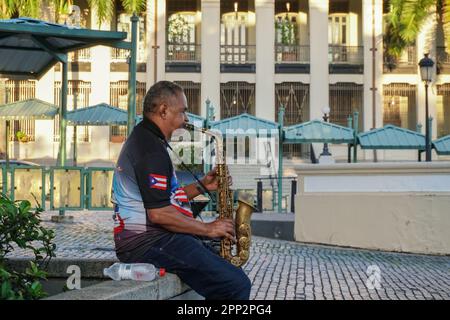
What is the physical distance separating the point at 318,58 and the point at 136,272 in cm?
3450

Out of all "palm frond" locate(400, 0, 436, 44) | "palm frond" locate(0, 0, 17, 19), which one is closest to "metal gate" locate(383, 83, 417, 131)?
"palm frond" locate(400, 0, 436, 44)

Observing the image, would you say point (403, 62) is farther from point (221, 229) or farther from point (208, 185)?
point (221, 229)

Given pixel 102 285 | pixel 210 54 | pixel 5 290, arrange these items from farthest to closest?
pixel 210 54, pixel 102 285, pixel 5 290

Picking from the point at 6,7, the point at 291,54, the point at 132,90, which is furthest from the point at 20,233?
the point at 291,54

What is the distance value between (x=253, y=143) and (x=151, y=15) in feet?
29.8

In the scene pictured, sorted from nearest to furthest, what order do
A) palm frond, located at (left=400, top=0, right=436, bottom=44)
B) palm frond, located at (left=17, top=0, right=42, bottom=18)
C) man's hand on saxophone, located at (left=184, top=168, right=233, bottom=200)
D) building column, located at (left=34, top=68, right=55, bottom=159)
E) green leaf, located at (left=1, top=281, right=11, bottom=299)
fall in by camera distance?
green leaf, located at (left=1, top=281, right=11, bottom=299) < man's hand on saxophone, located at (left=184, top=168, right=233, bottom=200) < palm frond, located at (left=400, top=0, right=436, bottom=44) < palm frond, located at (left=17, top=0, right=42, bottom=18) < building column, located at (left=34, top=68, right=55, bottom=159)

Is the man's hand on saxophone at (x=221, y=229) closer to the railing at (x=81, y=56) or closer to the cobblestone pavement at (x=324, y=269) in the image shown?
the cobblestone pavement at (x=324, y=269)

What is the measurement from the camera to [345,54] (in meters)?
38.7

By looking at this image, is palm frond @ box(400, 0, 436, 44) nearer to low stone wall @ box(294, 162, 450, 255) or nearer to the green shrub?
low stone wall @ box(294, 162, 450, 255)

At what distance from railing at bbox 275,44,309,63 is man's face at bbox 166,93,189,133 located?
34.2 metres

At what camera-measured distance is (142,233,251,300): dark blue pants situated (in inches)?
159

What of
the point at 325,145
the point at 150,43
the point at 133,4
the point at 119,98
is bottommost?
the point at 325,145

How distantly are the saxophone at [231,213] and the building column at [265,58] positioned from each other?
32.2 metres

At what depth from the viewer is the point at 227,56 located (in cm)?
3825
